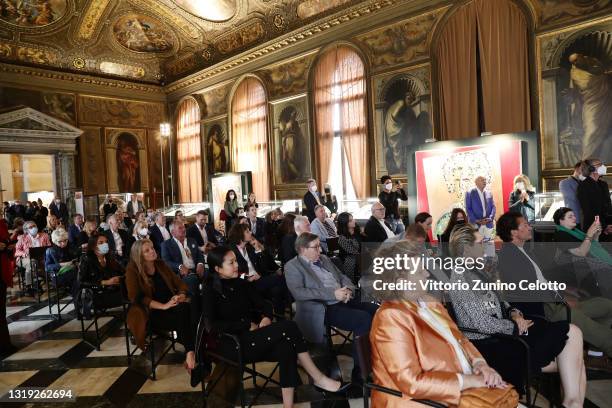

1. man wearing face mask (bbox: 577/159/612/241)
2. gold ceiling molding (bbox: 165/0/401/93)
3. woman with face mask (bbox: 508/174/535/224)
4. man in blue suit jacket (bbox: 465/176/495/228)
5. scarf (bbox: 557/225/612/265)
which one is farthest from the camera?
gold ceiling molding (bbox: 165/0/401/93)

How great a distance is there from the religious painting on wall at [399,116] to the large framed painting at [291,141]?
8.50 ft

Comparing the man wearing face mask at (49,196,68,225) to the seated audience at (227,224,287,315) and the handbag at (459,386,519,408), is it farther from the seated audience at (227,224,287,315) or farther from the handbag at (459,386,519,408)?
the handbag at (459,386,519,408)

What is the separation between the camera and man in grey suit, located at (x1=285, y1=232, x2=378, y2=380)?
342 cm

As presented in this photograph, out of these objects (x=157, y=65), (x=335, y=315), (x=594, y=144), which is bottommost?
(x=335, y=315)

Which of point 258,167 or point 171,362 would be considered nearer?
point 171,362

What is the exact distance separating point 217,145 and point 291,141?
161 inches

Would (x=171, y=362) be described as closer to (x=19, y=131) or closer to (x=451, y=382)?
(x=451, y=382)

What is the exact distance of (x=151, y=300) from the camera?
3.78 metres

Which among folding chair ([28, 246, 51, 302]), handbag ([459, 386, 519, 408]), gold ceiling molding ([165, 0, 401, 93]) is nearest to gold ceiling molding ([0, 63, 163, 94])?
gold ceiling molding ([165, 0, 401, 93])

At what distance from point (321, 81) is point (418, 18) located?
3.38 m

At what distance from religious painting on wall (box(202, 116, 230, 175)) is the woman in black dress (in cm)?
1301

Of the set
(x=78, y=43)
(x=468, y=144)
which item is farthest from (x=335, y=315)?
(x=78, y=43)

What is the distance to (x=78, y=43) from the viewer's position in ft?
51.2

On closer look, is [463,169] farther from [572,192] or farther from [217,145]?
[217,145]
